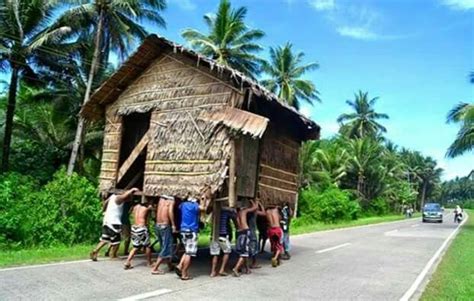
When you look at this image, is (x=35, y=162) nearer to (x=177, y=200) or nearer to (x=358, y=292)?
(x=177, y=200)

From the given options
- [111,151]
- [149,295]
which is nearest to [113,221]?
[111,151]

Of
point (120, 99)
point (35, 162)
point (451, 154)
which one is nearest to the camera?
point (120, 99)

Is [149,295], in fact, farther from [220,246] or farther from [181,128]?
[181,128]

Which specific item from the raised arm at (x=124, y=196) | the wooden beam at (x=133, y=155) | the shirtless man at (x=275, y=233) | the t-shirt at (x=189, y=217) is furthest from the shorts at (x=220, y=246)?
the wooden beam at (x=133, y=155)

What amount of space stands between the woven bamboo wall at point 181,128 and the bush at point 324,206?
23387 mm

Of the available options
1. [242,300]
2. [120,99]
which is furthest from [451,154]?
[242,300]

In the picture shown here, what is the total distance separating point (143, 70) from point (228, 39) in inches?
784

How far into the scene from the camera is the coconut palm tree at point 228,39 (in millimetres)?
31767

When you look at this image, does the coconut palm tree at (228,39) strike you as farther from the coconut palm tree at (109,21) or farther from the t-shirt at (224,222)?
the t-shirt at (224,222)

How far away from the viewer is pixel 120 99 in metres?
13.3

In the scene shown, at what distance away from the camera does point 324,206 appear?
34.6 m

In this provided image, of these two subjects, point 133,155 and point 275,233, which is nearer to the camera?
point 275,233

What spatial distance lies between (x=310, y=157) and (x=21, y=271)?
1279 inches

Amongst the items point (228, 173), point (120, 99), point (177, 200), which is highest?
point (120, 99)
